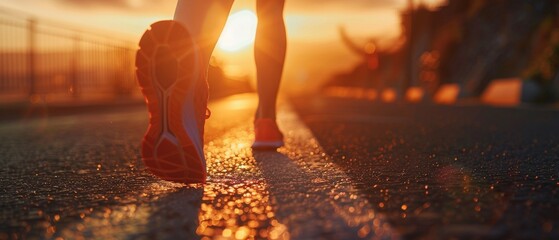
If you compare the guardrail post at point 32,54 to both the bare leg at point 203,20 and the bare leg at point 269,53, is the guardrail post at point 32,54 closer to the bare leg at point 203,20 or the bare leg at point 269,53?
the bare leg at point 269,53

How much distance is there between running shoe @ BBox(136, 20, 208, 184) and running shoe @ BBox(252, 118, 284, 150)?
1.27 meters

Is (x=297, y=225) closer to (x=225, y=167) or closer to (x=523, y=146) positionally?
(x=225, y=167)

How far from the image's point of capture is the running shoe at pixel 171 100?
2139 mm

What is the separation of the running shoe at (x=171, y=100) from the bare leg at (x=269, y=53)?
1.26m

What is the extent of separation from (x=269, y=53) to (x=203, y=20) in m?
1.14

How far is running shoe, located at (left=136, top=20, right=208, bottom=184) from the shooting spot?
214cm

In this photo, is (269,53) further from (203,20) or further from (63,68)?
(63,68)

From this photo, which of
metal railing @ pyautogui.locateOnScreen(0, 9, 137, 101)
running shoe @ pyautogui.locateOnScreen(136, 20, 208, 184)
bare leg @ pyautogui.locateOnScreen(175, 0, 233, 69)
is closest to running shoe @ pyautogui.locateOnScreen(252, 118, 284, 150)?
bare leg @ pyautogui.locateOnScreen(175, 0, 233, 69)

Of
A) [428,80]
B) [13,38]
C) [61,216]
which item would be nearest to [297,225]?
[61,216]

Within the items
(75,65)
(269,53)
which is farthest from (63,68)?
(269,53)

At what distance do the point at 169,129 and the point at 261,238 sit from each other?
80cm

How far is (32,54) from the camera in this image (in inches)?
438

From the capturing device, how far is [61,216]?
1.75m

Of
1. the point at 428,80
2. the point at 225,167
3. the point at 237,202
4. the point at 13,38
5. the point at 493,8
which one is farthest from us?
the point at 428,80
